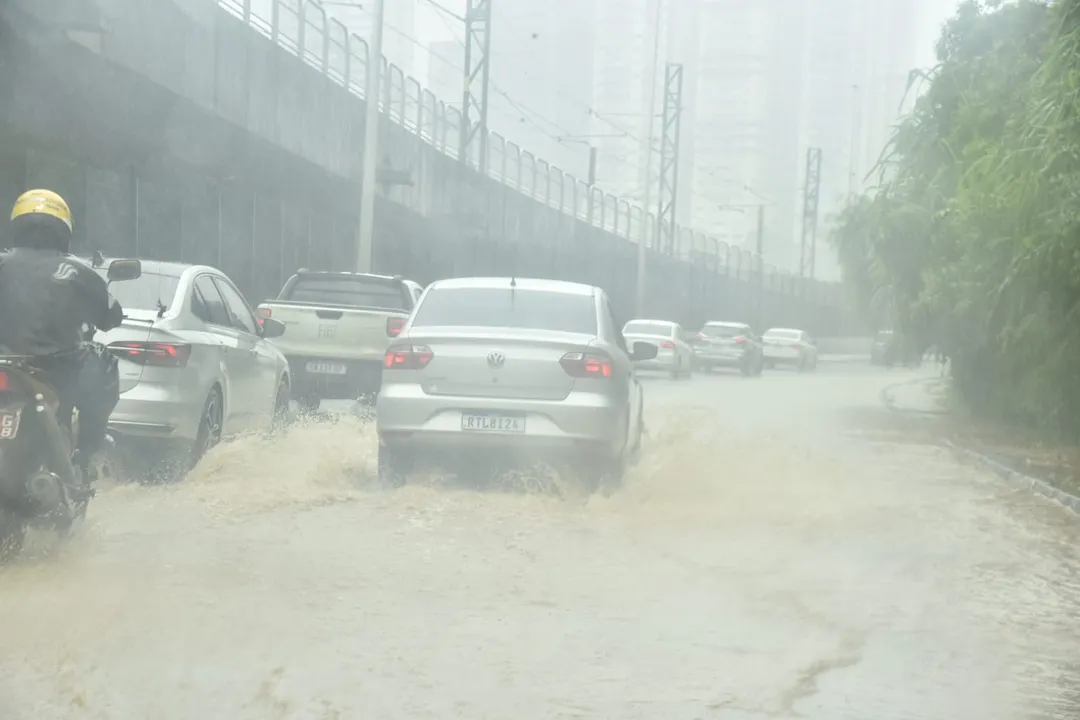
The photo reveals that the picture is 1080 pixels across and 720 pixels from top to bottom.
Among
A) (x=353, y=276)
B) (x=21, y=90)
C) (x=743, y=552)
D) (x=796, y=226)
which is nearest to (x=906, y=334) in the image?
(x=353, y=276)

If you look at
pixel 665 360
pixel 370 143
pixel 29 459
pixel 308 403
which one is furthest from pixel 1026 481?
pixel 665 360

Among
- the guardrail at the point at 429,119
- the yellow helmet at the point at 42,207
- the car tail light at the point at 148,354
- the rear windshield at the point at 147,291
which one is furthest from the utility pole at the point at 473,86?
the yellow helmet at the point at 42,207

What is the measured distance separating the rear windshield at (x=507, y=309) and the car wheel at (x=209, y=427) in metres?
1.47

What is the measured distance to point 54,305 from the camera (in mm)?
7902

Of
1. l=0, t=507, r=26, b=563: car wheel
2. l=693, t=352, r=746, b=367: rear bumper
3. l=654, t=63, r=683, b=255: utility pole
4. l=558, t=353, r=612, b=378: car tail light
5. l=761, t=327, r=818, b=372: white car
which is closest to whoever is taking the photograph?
l=0, t=507, r=26, b=563: car wheel

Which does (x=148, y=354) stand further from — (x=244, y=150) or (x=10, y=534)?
(x=244, y=150)

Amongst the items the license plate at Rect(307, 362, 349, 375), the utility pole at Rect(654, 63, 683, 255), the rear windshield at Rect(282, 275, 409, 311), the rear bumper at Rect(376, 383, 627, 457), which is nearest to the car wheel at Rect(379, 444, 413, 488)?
the rear bumper at Rect(376, 383, 627, 457)

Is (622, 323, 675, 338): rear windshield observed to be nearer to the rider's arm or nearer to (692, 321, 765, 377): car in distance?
(692, 321, 765, 377): car in distance

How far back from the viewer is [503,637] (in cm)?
695

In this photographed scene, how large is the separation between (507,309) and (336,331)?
688 cm

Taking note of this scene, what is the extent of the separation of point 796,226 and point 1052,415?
78323 mm

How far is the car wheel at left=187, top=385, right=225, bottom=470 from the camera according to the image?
11461mm

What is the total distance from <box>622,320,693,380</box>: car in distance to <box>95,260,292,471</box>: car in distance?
25539 millimetres

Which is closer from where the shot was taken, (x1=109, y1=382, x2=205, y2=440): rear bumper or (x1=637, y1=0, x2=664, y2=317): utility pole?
(x1=109, y1=382, x2=205, y2=440): rear bumper
